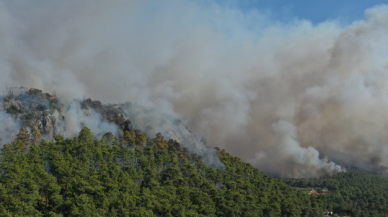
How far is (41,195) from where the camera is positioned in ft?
237

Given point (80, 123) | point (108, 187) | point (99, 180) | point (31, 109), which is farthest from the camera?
point (80, 123)

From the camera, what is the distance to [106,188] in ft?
256

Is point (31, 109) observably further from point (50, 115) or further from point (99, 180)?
point (99, 180)

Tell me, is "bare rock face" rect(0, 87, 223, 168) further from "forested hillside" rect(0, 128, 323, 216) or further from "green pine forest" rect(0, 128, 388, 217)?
"green pine forest" rect(0, 128, 388, 217)

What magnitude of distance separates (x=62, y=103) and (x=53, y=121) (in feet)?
87.6

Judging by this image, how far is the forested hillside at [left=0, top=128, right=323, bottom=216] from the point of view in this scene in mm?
67375

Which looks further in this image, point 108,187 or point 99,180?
point 99,180

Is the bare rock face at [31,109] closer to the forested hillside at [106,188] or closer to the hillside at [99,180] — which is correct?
the hillside at [99,180]

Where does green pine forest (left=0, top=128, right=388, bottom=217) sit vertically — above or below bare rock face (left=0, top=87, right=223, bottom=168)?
below

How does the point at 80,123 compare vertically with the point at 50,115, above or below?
above

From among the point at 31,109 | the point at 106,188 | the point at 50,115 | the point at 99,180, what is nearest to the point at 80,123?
the point at 50,115

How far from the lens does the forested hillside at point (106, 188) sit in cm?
6738

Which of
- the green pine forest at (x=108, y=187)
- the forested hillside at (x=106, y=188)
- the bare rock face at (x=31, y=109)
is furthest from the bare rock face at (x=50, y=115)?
the green pine forest at (x=108, y=187)

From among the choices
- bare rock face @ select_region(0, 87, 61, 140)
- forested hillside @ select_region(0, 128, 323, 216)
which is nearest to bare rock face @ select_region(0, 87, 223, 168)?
bare rock face @ select_region(0, 87, 61, 140)
